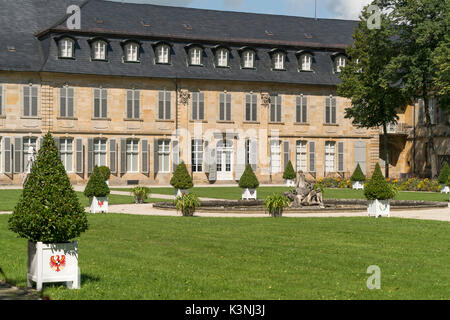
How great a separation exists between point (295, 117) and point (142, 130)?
1051 centimetres

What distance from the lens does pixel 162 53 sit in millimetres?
54375

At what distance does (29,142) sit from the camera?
50875 millimetres

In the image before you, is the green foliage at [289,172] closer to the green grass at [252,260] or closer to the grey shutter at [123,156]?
the grey shutter at [123,156]

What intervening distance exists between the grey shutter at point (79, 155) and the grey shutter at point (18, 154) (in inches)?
131

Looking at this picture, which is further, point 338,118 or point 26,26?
point 338,118

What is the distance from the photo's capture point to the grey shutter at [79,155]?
170 ft

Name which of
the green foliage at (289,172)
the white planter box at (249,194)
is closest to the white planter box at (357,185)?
the green foliage at (289,172)

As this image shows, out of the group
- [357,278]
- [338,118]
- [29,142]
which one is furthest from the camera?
[338,118]

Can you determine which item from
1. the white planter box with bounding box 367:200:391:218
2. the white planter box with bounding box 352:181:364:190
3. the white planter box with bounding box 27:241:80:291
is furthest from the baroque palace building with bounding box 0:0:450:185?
the white planter box with bounding box 27:241:80:291

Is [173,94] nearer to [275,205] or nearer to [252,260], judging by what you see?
[275,205]

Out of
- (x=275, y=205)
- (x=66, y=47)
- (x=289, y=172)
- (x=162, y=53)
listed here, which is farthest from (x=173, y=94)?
(x=275, y=205)

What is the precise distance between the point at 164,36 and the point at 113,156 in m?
8.29
